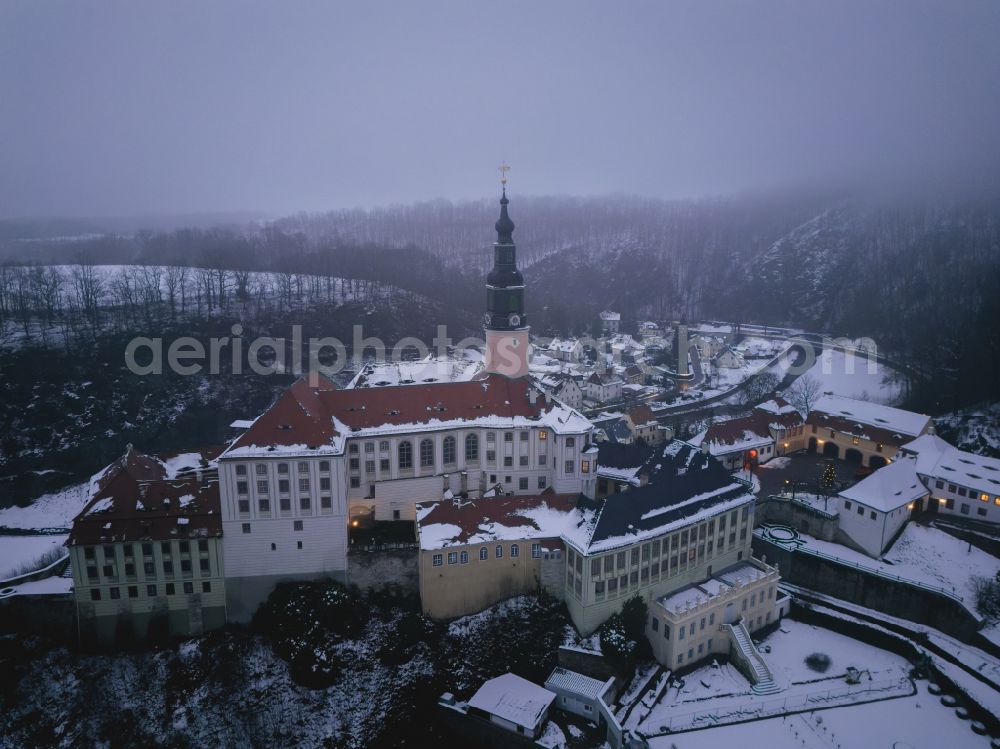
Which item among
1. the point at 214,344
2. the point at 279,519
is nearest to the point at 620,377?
the point at 214,344

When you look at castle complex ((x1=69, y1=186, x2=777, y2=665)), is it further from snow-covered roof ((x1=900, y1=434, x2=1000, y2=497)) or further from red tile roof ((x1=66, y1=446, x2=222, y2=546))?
snow-covered roof ((x1=900, y1=434, x2=1000, y2=497))

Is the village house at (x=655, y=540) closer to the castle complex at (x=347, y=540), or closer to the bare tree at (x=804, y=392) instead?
the castle complex at (x=347, y=540)

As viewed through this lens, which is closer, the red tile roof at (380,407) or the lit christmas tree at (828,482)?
the red tile roof at (380,407)

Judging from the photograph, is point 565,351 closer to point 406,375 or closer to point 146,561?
point 406,375

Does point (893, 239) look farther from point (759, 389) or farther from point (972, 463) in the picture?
point (972, 463)

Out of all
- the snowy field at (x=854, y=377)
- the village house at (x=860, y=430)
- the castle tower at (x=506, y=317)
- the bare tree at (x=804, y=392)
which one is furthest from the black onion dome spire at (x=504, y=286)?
the snowy field at (x=854, y=377)

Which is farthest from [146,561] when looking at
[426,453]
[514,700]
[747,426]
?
[747,426]
